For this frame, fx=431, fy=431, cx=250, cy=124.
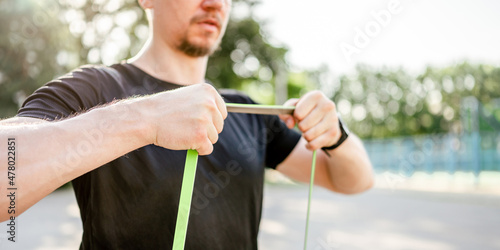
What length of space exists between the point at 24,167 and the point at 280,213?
922cm

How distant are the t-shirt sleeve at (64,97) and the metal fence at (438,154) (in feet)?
55.2

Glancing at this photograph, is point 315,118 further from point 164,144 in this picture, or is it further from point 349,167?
point 164,144

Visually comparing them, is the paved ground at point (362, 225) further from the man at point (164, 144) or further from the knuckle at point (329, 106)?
the knuckle at point (329, 106)

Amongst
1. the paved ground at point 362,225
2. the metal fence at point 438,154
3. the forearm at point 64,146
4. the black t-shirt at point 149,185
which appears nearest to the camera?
the forearm at point 64,146

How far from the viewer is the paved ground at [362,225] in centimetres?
676

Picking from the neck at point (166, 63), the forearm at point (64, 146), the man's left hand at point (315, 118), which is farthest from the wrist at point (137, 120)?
the neck at point (166, 63)

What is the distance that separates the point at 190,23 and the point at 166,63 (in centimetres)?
21

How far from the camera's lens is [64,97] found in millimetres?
1416

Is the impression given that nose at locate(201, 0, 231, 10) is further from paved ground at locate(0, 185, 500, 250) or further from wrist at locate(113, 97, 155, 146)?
paved ground at locate(0, 185, 500, 250)

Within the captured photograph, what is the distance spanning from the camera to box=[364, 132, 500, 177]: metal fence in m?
18.4

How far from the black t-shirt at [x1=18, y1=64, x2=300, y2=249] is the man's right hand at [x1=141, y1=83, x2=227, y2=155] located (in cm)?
37

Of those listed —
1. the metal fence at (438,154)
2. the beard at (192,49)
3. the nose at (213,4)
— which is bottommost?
the beard at (192,49)

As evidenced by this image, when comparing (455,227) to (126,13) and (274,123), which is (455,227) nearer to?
(274,123)

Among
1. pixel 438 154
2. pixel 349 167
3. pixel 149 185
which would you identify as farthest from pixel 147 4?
pixel 438 154
